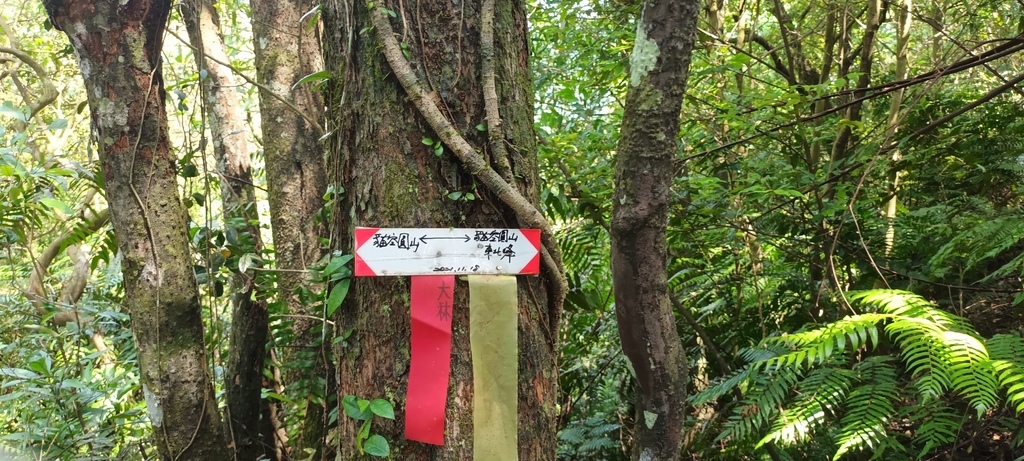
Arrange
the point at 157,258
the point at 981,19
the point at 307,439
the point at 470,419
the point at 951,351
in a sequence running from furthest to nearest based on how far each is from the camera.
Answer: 1. the point at 981,19
2. the point at 307,439
3. the point at 157,258
4. the point at 951,351
5. the point at 470,419

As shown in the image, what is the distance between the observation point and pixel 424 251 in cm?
122

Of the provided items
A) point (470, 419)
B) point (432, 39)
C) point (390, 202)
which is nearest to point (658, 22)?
point (432, 39)

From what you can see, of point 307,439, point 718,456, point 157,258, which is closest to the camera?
point 157,258

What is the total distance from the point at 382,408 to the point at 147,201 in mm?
1268

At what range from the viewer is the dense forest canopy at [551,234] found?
127 centimetres

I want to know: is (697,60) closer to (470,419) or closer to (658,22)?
(658,22)

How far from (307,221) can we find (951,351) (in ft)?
8.75

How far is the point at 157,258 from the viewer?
189 centimetres

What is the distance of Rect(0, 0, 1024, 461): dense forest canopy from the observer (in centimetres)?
127

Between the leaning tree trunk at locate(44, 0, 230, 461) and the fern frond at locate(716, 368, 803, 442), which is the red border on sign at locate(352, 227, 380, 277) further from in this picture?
the fern frond at locate(716, 368, 803, 442)

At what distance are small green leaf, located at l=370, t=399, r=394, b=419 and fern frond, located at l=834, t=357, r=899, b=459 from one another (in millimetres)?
1483

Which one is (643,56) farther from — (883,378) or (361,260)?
(883,378)

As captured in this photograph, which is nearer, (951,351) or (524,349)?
(524,349)

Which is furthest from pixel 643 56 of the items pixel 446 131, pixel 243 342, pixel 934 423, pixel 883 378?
pixel 243 342
